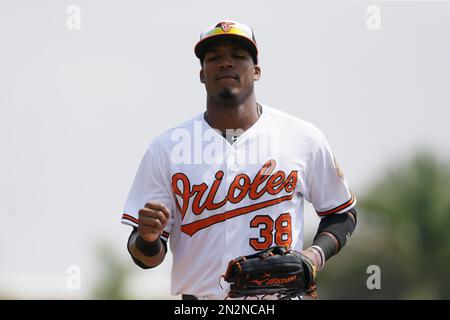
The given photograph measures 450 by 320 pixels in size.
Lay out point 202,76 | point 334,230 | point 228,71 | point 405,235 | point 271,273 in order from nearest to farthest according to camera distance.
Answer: point 271,273 → point 228,71 → point 334,230 → point 202,76 → point 405,235

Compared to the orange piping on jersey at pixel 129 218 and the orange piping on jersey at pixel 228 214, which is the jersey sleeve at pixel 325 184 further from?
the orange piping on jersey at pixel 129 218

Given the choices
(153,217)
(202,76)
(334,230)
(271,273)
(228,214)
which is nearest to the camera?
(153,217)

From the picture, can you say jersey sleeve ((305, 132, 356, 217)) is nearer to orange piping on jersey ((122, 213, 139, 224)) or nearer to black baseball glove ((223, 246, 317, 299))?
black baseball glove ((223, 246, 317, 299))

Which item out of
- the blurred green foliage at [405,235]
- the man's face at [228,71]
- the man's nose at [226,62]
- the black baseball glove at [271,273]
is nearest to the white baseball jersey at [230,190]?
the black baseball glove at [271,273]

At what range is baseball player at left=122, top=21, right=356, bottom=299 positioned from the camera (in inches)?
231

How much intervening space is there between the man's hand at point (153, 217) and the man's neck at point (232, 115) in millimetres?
925

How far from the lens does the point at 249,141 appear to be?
612 centimetres

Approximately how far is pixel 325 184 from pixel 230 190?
2.09 feet

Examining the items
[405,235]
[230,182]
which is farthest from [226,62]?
[405,235]

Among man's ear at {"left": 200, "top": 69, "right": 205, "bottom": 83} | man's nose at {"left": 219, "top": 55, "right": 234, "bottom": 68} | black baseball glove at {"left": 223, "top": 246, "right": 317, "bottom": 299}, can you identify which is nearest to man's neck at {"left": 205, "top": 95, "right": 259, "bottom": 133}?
man's ear at {"left": 200, "top": 69, "right": 205, "bottom": 83}

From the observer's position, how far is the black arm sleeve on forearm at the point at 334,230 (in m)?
6.05

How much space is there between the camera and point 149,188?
6.10 meters

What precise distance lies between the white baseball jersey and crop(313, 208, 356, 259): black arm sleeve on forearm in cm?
6

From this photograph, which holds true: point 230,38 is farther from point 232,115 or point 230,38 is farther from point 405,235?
point 405,235
